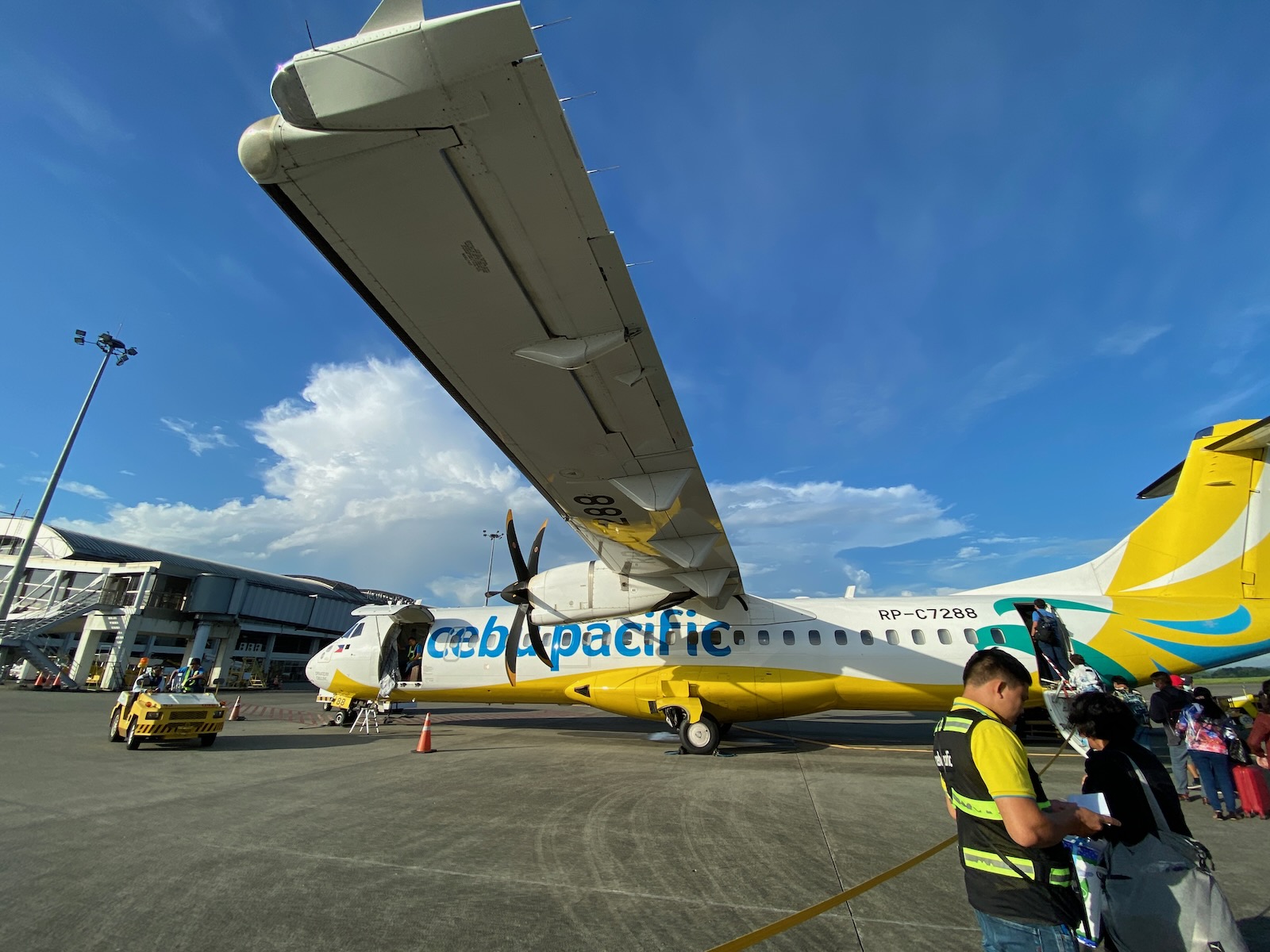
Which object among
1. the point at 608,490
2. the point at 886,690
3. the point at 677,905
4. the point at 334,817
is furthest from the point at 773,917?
the point at 886,690

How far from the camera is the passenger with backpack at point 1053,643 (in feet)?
31.0

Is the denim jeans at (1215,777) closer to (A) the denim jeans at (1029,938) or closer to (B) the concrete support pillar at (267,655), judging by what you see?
(A) the denim jeans at (1029,938)

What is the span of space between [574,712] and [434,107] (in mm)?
22134

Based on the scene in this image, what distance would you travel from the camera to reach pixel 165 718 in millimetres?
9844

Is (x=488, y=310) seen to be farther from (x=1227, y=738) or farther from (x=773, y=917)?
(x=1227, y=738)

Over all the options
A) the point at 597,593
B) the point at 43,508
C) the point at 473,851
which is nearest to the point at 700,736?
the point at 597,593

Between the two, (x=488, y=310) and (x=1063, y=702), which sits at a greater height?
(x=488, y=310)

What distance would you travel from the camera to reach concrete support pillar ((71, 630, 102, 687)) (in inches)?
982

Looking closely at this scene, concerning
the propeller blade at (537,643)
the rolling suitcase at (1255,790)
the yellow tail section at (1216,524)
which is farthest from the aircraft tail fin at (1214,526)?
the propeller blade at (537,643)

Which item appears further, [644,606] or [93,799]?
[644,606]

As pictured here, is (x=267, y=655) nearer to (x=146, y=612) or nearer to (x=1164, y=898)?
(x=146, y=612)

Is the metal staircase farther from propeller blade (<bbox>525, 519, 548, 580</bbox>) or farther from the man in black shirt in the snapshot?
the man in black shirt

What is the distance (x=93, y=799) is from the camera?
6.32 m

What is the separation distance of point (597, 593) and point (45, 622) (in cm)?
2996
